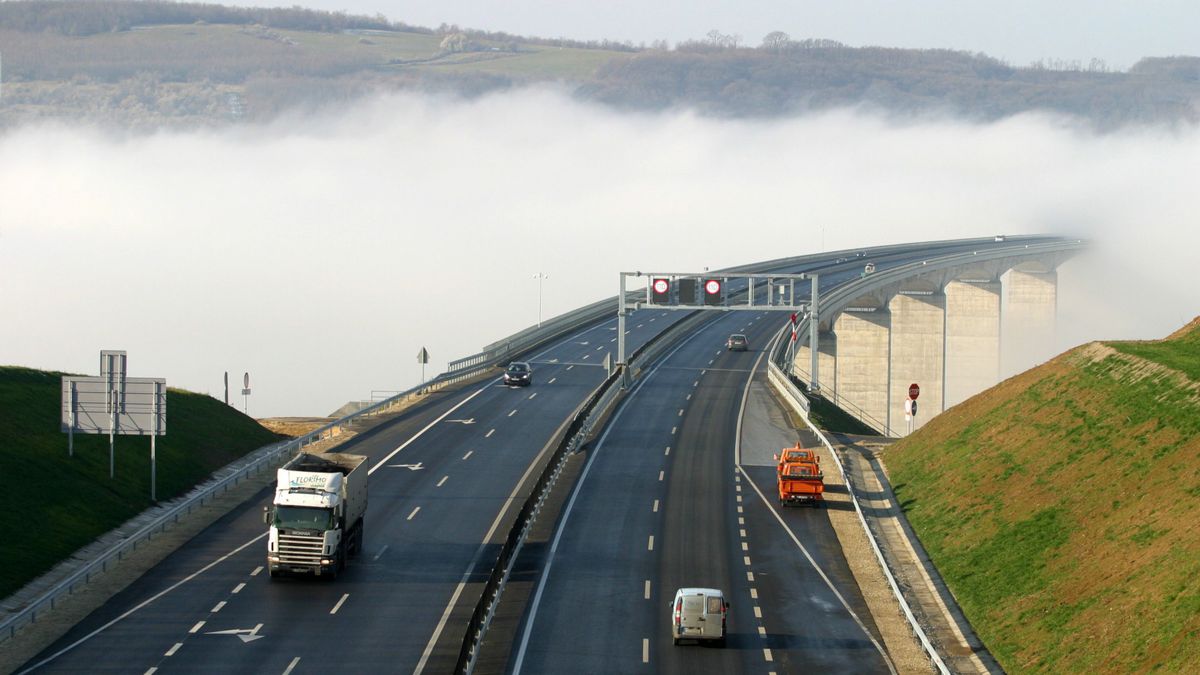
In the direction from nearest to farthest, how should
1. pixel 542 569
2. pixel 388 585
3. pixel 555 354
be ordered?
pixel 388 585, pixel 542 569, pixel 555 354

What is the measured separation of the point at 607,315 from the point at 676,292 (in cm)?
4404

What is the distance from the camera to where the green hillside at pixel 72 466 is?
5066 centimetres

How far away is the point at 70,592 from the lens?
1788 inches

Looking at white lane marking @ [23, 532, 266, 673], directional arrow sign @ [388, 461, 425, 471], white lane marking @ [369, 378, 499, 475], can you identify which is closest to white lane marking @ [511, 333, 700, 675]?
directional arrow sign @ [388, 461, 425, 471]

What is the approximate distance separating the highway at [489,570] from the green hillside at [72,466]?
4.20 m

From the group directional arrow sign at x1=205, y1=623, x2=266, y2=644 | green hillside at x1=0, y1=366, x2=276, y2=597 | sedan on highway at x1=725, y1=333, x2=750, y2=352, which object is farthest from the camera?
sedan on highway at x1=725, y1=333, x2=750, y2=352

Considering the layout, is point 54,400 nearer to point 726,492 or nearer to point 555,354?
point 726,492

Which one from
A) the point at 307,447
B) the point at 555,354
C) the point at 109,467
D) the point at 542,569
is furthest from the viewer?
the point at 555,354

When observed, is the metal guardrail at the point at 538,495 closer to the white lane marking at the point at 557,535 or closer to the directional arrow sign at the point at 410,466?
the white lane marking at the point at 557,535

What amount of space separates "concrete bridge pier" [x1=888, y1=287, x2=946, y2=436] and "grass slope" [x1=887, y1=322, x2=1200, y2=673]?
111 meters

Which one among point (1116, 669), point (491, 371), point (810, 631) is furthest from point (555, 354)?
point (1116, 669)

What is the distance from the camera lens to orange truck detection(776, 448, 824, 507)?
203 ft

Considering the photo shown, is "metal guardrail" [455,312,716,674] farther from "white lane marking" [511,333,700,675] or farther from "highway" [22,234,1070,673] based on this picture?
"highway" [22,234,1070,673]

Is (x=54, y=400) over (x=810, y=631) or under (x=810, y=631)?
over
